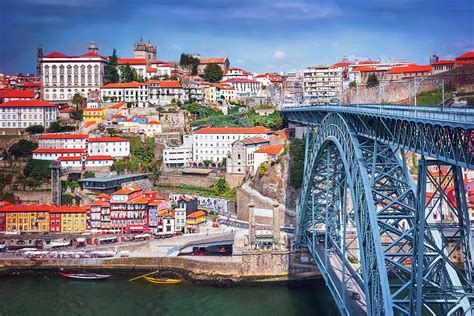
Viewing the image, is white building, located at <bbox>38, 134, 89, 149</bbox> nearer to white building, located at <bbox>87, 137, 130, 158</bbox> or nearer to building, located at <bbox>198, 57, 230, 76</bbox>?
white building, located at <bbox>87, 137, 130, 158</bbox>

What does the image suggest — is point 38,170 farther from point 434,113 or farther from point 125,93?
point 434,113

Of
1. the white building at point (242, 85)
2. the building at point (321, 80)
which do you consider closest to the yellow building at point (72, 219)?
the white building at point (242, 85)

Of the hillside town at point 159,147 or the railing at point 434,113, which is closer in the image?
the railing at point 434,113

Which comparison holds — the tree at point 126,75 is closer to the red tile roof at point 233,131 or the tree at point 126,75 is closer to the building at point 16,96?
the building at point 16,96

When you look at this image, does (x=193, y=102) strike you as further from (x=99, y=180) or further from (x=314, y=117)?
(x=314, y=117)

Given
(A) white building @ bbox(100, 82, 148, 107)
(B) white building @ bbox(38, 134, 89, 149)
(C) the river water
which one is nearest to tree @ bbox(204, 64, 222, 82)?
(A) white building @ bbox(100, 82, 148, 107)

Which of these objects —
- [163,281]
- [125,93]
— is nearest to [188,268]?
[163,281]

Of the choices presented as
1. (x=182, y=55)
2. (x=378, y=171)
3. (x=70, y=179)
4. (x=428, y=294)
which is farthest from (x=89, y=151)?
(x=428, y=294)
